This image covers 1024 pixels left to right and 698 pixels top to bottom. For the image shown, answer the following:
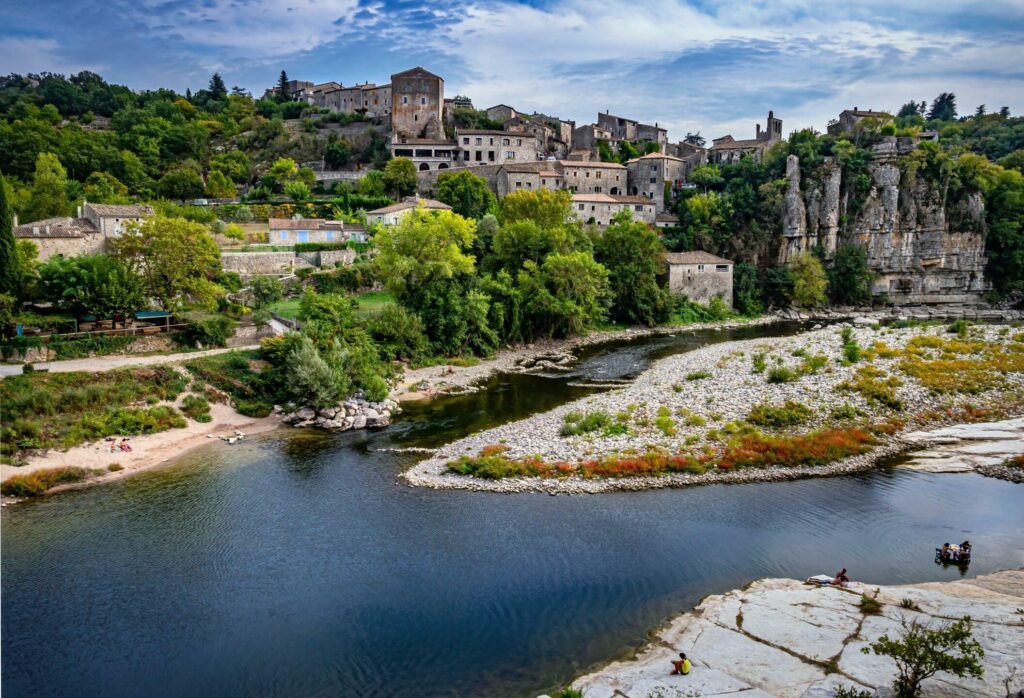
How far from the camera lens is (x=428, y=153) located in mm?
74250

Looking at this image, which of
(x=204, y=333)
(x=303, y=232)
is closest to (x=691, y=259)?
(x=303, y=232)

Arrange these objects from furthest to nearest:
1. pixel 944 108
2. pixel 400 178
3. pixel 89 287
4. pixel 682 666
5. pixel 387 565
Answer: pixel 944 108 < pixel 400 178 < pixel 89 287 < pixel 387 565 < pixel 682 666

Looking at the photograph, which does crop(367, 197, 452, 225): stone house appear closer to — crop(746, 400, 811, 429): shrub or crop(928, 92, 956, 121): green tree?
crop(746, 400, 811, 429): shrub

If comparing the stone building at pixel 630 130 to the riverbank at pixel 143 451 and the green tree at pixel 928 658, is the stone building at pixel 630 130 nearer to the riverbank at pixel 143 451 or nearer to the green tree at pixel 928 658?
the riverbank at pixel 143 451

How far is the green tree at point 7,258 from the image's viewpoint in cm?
3089

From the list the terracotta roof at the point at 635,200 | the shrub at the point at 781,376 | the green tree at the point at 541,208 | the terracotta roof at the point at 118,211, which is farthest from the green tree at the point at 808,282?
the terracotta roof at the point at 118,211

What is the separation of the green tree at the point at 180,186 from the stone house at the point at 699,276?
45.0 metres

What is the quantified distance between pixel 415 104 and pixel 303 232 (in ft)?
113

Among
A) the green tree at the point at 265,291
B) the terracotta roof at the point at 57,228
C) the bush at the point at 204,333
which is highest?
the terracotta roof at the point at 57,228

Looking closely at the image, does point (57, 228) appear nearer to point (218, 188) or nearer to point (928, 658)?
point (218, 188)

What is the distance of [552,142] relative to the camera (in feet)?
270

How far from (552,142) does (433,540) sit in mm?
71742

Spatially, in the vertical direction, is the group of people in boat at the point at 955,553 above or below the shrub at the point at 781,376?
below

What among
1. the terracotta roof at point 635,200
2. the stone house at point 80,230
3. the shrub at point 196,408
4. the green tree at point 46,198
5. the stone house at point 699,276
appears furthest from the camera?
the terracotta roof at point 635,200
